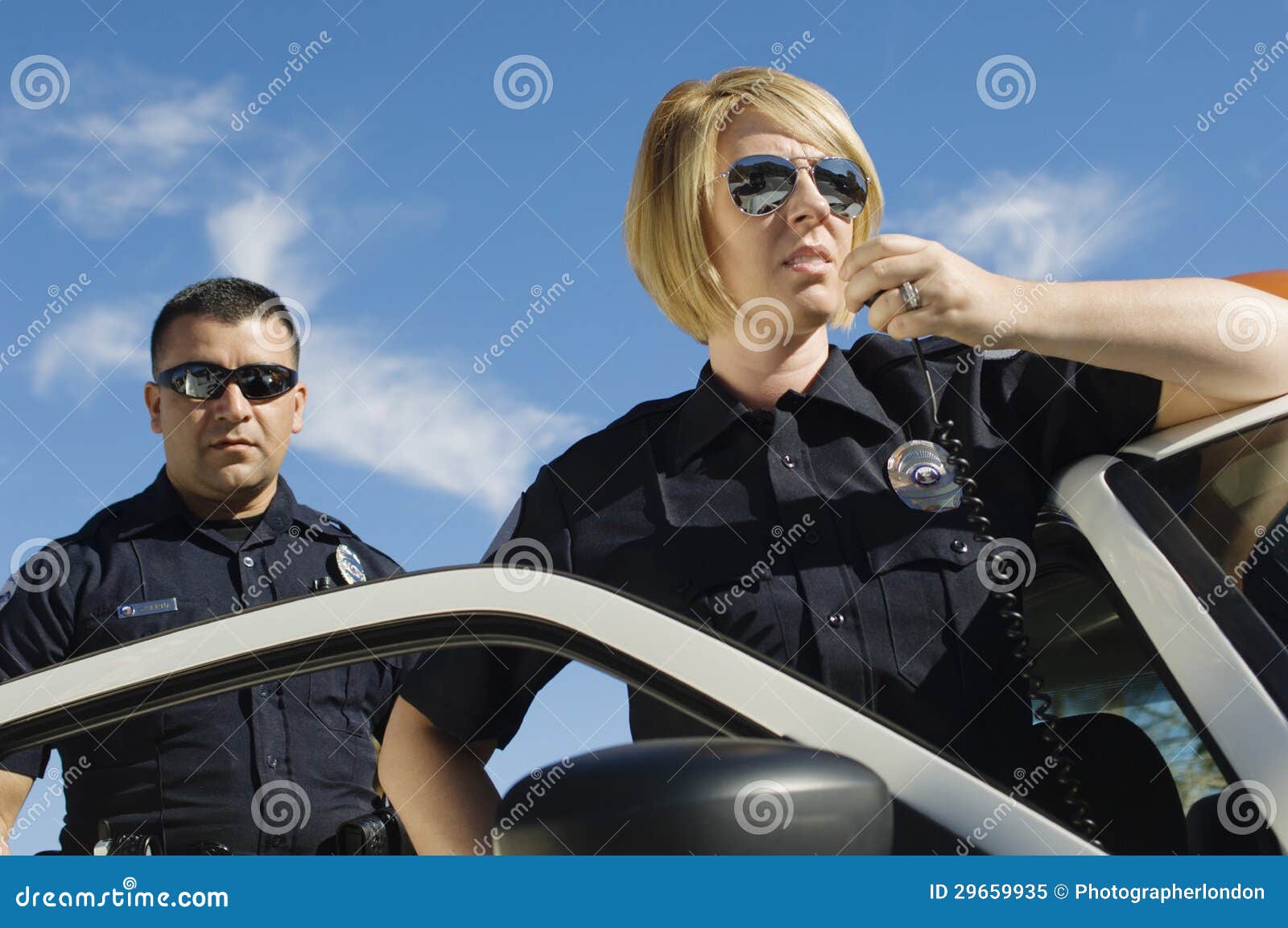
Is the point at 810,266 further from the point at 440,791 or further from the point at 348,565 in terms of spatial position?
the point at 348,565

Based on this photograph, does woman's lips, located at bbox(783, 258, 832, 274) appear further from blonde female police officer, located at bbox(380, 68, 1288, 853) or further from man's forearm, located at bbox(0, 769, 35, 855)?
man's forearm, located at bbox(0, 769, 35, 855)

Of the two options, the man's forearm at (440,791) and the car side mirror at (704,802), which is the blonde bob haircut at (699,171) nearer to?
the man's forearm at (440,791)

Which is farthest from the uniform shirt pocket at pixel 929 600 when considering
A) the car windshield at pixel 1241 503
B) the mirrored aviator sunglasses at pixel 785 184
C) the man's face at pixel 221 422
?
the man's face at pixel 221 422

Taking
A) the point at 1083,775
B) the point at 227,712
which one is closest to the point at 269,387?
the point at 227,712

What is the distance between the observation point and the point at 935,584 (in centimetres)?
217

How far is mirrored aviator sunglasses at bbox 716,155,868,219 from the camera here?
8.55ft

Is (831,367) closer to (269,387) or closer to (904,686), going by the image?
(904,686)

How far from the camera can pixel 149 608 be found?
14.3 ft

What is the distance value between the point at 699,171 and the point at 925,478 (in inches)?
36.8

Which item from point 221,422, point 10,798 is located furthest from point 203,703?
point 221,422

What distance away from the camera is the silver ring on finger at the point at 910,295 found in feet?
6.22

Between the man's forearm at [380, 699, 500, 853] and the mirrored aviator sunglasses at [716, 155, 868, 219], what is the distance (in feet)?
3.89

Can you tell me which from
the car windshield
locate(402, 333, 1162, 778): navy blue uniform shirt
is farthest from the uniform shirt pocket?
the car windshield
